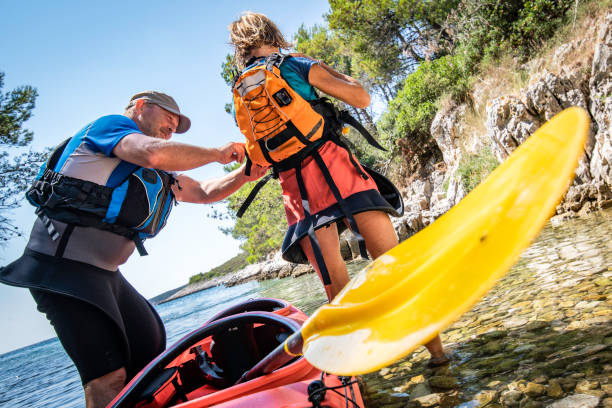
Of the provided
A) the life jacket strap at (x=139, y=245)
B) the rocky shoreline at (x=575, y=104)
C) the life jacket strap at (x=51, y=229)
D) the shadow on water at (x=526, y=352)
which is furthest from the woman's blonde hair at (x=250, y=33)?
the rocky shoreline at (x=575, y=104)

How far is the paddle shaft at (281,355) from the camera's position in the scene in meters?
1.42

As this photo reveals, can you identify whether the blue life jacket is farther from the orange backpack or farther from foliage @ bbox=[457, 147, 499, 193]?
foliage @ bbox=[457, 147, 499, 193]

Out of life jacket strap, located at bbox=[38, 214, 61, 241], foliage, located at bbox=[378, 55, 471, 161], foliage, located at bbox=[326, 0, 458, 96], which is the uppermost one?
foliage, located at bbox=[326, 0, 458, 96]

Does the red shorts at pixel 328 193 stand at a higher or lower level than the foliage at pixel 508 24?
lower

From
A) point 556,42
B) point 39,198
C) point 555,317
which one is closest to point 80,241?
point 39,198

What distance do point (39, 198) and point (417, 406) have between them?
2.57m

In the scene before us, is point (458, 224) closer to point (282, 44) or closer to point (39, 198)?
point (282, 44)

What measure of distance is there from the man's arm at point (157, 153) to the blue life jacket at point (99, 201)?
0.23 meters

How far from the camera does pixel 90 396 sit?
183cm

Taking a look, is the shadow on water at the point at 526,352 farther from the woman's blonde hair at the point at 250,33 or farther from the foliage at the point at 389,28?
the foliage at the point at 389,28

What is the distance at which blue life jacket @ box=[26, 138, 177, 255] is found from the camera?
6.78ft

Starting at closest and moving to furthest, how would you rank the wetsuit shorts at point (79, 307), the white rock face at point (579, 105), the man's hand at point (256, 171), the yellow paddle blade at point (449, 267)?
the yellow paddle blade at point (449, 267)
the wetsuit shorts at point (79, 307)
the man's hand at point (256, 171)
the white rock face at point (579, 105)

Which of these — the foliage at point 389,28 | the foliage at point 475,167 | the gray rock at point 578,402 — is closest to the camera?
the gray rock at point 578,402

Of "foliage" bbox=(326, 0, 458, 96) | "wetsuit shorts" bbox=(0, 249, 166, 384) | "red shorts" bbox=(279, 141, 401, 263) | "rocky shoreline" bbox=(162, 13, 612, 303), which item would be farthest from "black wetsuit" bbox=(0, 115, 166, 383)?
"foliage" bbox=(326, 0, 458, 96)
